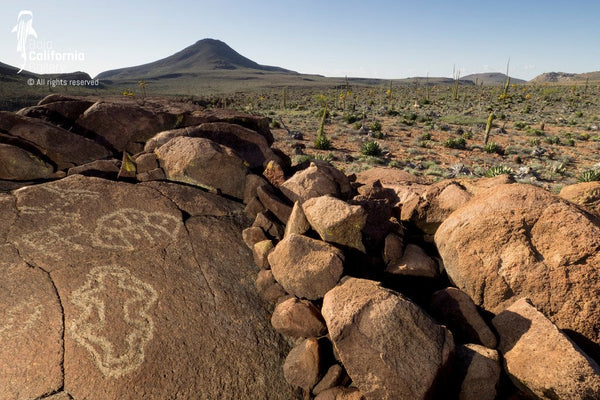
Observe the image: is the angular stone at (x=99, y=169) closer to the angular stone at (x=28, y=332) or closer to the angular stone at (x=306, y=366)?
the angular stone at (x=28, y=332)

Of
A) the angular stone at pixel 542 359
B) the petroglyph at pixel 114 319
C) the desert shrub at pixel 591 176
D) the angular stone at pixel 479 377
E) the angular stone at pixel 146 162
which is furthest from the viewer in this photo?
the desert shrub at pixel 591 176

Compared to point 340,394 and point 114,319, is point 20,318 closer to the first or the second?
point 114,319

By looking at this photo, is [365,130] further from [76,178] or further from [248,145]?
[76,178]

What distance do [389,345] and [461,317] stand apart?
1.09 m

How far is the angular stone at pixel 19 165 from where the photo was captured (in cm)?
531

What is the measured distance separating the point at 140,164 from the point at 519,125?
2988 cm

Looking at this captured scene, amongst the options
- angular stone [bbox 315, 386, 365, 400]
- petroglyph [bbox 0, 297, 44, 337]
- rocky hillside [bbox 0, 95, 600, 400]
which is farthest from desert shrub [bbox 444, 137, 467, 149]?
petroglyph [bbox 0, 297, 44, 337]

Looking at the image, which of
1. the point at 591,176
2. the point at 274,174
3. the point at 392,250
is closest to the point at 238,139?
the point at 274,174

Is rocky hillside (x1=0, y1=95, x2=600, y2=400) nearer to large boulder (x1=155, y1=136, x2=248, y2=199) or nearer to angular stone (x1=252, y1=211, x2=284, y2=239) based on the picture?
angular stone (x1=252, y1=211, x2=284, y2=239)

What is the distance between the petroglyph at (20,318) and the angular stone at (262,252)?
8.05 ft

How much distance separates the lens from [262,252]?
4652 mm

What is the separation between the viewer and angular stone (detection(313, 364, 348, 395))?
3238mm

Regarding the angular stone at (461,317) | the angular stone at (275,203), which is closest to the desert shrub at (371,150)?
the angular stone at (275,203)

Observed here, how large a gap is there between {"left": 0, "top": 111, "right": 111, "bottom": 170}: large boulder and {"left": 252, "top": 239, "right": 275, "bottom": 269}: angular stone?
12.9 feet
